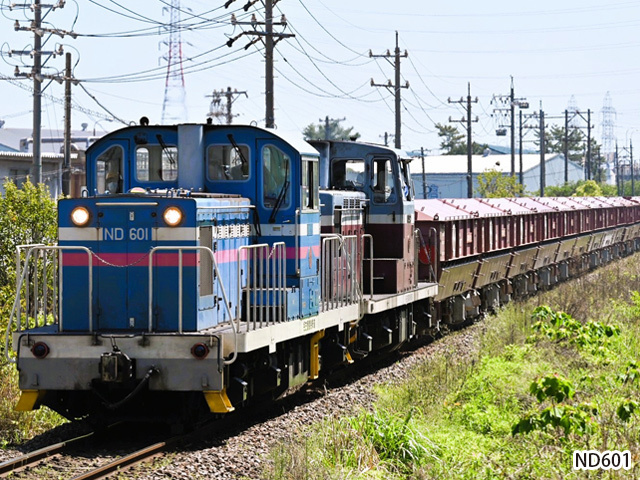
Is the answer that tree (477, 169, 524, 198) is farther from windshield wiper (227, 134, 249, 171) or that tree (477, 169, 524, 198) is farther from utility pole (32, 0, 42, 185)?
windshield wiper (227, 134, 249, 171)

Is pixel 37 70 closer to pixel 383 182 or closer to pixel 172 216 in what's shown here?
pixel 383 182

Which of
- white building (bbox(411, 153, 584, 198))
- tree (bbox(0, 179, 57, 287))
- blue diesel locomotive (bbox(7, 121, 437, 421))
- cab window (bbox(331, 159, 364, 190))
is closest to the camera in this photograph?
blue diesel locomotive (bbox(7, 121, 437, 421))

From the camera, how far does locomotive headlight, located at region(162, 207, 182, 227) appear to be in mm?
9680

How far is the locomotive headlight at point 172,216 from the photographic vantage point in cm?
968

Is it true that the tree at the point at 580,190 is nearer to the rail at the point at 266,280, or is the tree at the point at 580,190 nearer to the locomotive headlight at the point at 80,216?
the rail at the point at 266,280

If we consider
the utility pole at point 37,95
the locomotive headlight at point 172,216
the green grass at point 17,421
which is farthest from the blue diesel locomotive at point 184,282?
the utility pole at point 37,95

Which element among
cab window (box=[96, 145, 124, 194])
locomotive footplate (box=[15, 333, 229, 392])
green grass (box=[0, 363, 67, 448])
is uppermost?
cab window (box=[96, 145, 124, 194])

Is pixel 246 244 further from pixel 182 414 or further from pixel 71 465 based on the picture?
pixel 71 465

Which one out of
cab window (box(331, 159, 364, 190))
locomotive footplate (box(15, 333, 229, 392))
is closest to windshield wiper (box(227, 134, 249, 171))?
locomotive footplate (box(15, 333, 229, 392))

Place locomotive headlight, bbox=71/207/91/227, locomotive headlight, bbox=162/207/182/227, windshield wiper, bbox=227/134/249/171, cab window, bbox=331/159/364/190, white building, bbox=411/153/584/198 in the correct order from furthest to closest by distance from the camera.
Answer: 1. white building, bbox=411/153/584/198
2. cab window, bbox=331/159/364/190
3. windshield wiper, bbox=227/134/249/171
4. locomotive headlight, bbox=71/207/91/227
5. locomotive headlight, bbox=162/207/182/227

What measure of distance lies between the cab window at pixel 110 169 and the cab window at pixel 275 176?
159 cm

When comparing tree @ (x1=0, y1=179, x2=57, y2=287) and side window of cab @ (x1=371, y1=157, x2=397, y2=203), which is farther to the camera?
tree @ (x1=0, y1=179, x2=57, y2=287)

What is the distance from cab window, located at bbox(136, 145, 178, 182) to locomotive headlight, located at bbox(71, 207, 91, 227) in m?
1.21

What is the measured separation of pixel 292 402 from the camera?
12164mm
